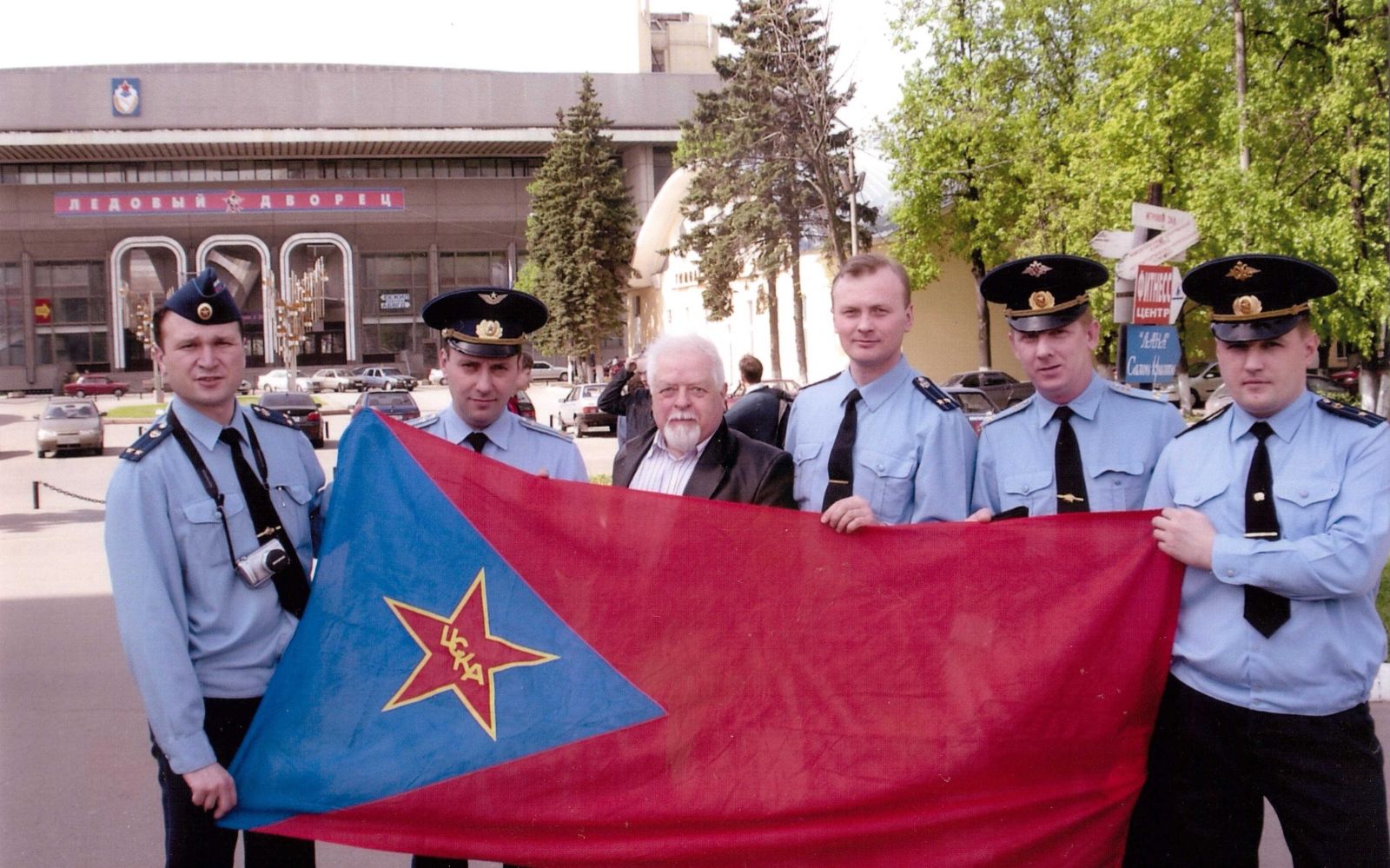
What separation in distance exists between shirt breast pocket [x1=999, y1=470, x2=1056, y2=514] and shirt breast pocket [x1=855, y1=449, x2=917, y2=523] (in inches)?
11.8

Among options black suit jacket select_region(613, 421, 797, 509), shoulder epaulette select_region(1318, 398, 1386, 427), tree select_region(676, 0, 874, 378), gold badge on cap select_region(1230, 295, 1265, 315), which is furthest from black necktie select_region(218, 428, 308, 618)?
tree select_region(676, 0, 874, 378)

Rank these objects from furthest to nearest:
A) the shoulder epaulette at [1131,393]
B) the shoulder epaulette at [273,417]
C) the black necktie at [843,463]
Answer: the black necktie at [843,463]
the shoulder epaulette at [1131,393]
the shoulder epaulette at [273,417]

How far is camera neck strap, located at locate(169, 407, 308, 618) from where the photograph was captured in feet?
9.96

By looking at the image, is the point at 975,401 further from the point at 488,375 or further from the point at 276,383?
the point at 276,383

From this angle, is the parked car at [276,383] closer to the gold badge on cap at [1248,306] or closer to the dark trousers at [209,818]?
the dark trousers at [209,818]

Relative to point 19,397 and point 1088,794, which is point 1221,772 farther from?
point 19,397

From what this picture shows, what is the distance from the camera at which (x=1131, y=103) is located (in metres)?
24.1

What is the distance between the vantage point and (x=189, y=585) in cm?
300

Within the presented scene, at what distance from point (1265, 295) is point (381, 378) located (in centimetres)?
6867

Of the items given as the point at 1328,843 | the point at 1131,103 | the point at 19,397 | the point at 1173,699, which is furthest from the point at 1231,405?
the point at 19,397

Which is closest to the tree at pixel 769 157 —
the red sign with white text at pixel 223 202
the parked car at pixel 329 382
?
the parked car at pixel 329 382

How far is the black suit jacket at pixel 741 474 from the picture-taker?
348cm

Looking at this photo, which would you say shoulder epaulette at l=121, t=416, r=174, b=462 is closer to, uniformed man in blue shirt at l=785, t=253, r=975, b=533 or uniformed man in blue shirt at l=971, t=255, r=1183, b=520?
uniformed man in blue shirt at l=785, t=253, r=975, b=533

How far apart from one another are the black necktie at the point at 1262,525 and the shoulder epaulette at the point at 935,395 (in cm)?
91
